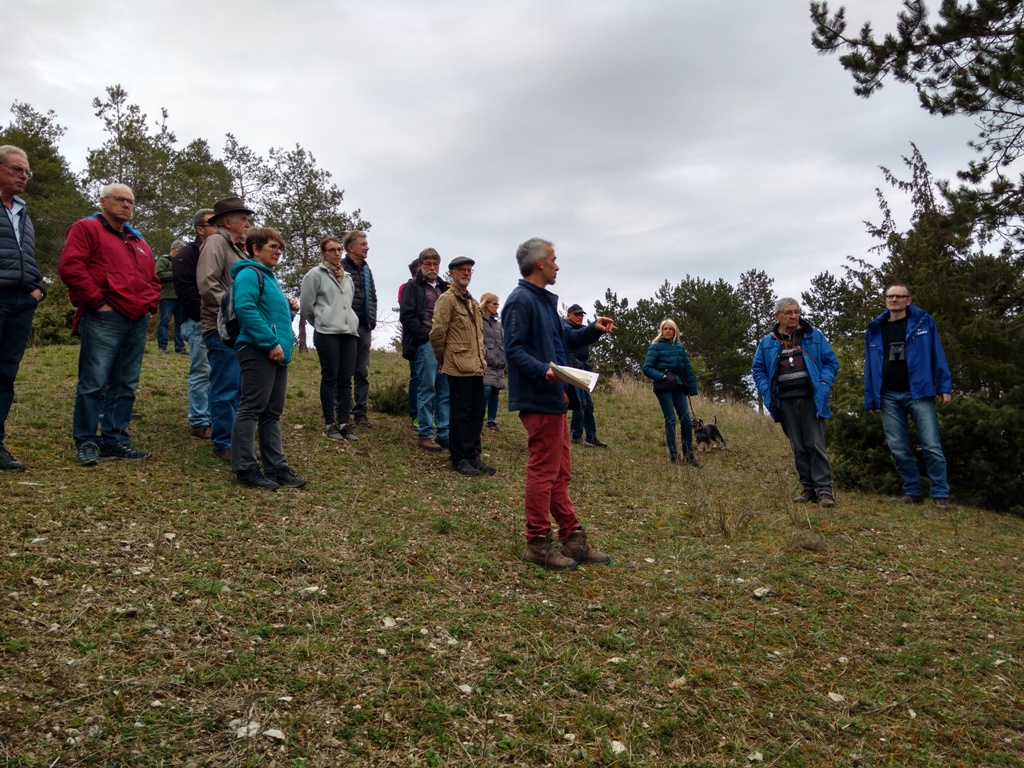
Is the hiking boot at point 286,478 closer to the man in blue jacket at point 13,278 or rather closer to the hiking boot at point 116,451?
the hiking boot at point 116,451

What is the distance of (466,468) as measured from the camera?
734 cm

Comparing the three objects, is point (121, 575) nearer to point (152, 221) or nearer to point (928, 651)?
point (928, 651)

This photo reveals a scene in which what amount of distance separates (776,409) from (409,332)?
13.7 feet

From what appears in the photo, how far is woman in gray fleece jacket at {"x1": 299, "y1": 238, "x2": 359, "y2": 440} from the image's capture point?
24.7 feet

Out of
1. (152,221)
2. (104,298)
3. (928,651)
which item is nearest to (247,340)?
(104,298)

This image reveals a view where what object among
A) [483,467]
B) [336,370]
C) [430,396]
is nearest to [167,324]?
[336,370]

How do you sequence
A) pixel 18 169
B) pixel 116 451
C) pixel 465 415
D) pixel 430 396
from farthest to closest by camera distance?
pixel 430 396, pixel 465 415, pixel 116 451, pixel 18 169

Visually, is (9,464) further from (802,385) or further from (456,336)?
(802,385)

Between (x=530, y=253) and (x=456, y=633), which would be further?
(x=530, y=253)

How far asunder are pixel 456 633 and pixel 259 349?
10.0 ft

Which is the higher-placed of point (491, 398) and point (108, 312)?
point (108, 312)

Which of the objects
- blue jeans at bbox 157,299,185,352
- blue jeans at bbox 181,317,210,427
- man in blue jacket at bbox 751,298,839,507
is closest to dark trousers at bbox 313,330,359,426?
blue jeans at bbox 181,317,210,427

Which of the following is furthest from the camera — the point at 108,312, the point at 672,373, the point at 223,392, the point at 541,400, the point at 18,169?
the point at 672,373

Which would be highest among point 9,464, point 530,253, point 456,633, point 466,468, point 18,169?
point 18,169
